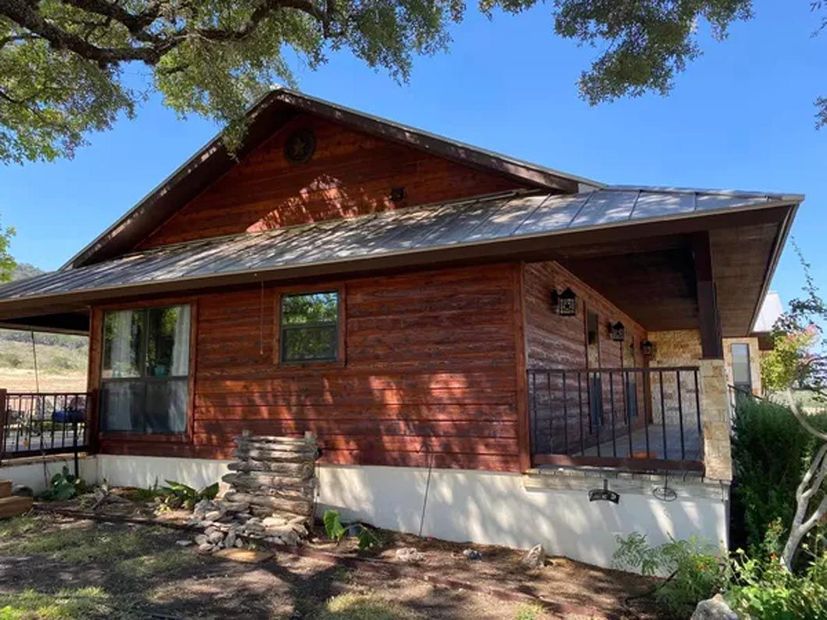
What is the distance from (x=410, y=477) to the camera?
6.76 meters

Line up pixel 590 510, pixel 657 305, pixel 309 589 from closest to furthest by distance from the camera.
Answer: pixel 309 589
pixel 590 510
pixel 657 305

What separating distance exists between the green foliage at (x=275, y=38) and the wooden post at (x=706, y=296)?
412 cm

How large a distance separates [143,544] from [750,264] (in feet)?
24.9

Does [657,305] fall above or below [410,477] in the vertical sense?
above

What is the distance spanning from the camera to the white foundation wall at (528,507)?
5328 millimetres

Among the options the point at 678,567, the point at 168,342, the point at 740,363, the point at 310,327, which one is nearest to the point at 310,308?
the point at 310,327

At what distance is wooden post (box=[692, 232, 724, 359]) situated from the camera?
538cm

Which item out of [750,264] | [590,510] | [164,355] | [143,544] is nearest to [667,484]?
[590,510]

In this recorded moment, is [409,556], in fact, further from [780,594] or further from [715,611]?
[780,594]

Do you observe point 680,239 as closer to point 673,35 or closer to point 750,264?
point 750,264

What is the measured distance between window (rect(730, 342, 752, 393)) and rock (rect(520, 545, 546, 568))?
15.2 m

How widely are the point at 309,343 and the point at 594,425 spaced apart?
15.0ft

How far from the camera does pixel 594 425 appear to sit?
30.0 ft

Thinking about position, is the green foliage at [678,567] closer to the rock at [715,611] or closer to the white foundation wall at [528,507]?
the white foundation wall at [528,507]
